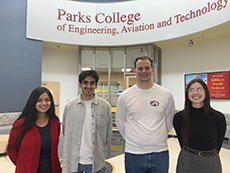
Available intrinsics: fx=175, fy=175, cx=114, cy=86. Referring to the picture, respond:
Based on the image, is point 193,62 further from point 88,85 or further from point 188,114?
point 88,85

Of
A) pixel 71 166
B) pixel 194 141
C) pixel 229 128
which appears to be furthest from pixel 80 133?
pixel 229 128

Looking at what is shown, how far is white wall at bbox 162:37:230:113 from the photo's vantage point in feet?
16.8

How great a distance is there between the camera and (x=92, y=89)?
1.64 metres

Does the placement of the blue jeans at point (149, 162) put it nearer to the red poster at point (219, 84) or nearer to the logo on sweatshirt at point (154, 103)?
the logo on sweatshirt at point (154, 103)

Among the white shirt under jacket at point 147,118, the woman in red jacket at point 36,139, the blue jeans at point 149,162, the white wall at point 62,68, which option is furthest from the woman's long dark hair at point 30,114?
the white wall at point 62,68

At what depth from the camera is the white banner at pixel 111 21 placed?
16.9 ft

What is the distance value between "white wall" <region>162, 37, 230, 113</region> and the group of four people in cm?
430

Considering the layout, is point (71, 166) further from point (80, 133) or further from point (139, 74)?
point (139, 74)

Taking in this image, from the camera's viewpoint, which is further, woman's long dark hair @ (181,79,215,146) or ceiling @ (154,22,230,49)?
ceiling @ (154,22,230,49)

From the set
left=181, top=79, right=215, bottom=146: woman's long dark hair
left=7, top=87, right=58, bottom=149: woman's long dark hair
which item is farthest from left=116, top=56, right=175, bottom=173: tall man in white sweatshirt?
left=7, top=87, right=58, bottom=149: woman's long dark hair

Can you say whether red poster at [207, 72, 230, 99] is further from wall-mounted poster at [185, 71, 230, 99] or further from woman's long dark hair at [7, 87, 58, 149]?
woman's long dark hair at [7, 87, 58, 149]

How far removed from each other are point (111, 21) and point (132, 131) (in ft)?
18.0

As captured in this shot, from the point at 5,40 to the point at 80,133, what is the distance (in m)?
4.77

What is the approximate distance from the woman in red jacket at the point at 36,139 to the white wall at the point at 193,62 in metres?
5.13
